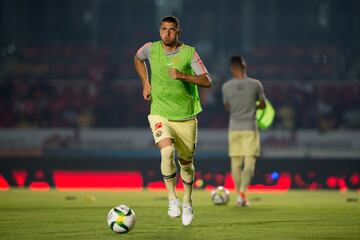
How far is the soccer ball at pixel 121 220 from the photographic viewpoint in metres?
8.23

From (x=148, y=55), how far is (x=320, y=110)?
17.1 metres

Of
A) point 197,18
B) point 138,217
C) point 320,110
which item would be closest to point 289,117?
point 320,110

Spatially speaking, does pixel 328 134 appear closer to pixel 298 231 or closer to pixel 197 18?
pixel 197 18

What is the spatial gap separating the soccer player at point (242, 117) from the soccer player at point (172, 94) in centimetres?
390

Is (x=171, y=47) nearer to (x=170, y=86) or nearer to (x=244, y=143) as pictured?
(x=170, y=86)

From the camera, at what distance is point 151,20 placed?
32.0 meters

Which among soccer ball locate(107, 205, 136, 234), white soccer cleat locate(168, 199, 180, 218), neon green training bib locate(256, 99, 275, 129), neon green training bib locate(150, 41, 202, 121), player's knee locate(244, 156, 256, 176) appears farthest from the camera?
neon green training bib locate(256, 99, 275, 129)

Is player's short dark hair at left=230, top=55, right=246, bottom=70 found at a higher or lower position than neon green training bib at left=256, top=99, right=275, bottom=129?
higher

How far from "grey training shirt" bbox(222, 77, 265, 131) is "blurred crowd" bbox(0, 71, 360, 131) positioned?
11.5m

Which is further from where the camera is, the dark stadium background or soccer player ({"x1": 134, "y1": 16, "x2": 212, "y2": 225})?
the dark stadium background

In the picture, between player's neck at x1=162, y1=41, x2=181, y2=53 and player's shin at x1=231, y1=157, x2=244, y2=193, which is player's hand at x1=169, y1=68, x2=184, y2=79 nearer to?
player's neck at x1=162, y1=41, x2=181, y2=53

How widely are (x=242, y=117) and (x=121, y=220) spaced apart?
5.48 meters

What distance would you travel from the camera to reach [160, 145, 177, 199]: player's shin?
9266 mm

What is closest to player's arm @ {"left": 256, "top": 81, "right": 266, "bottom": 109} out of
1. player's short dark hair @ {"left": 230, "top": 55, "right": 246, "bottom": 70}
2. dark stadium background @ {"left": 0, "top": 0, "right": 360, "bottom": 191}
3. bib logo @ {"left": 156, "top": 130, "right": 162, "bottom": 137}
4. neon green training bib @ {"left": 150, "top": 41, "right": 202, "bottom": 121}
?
player's short dark hair @ {"left": 230, "top": 55, "right": 246, "bottom": 70}
